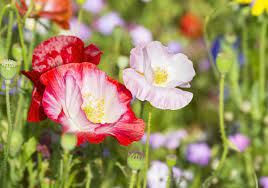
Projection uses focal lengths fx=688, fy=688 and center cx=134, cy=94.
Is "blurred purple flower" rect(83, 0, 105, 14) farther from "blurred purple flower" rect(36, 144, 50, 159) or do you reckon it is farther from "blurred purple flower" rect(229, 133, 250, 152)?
"blurred purple flower" rect(36, 144, 50, 159)

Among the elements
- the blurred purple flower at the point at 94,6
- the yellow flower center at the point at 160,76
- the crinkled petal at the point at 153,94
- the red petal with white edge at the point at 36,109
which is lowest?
the red petal with white edge at the point at 36,109

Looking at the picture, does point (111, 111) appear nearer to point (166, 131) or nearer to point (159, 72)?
point (159, 72)

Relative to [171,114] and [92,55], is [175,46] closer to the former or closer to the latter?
[171,114]

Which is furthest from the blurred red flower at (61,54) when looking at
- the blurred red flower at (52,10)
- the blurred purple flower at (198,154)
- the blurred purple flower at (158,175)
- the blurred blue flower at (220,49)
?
the blurred blue flower at (220,49)

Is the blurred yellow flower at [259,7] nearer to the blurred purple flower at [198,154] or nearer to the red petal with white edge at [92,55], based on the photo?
the blurred purple flower at [198,154]

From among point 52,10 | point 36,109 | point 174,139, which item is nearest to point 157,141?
point 174,139

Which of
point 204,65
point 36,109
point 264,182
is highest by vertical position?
point 204,65
